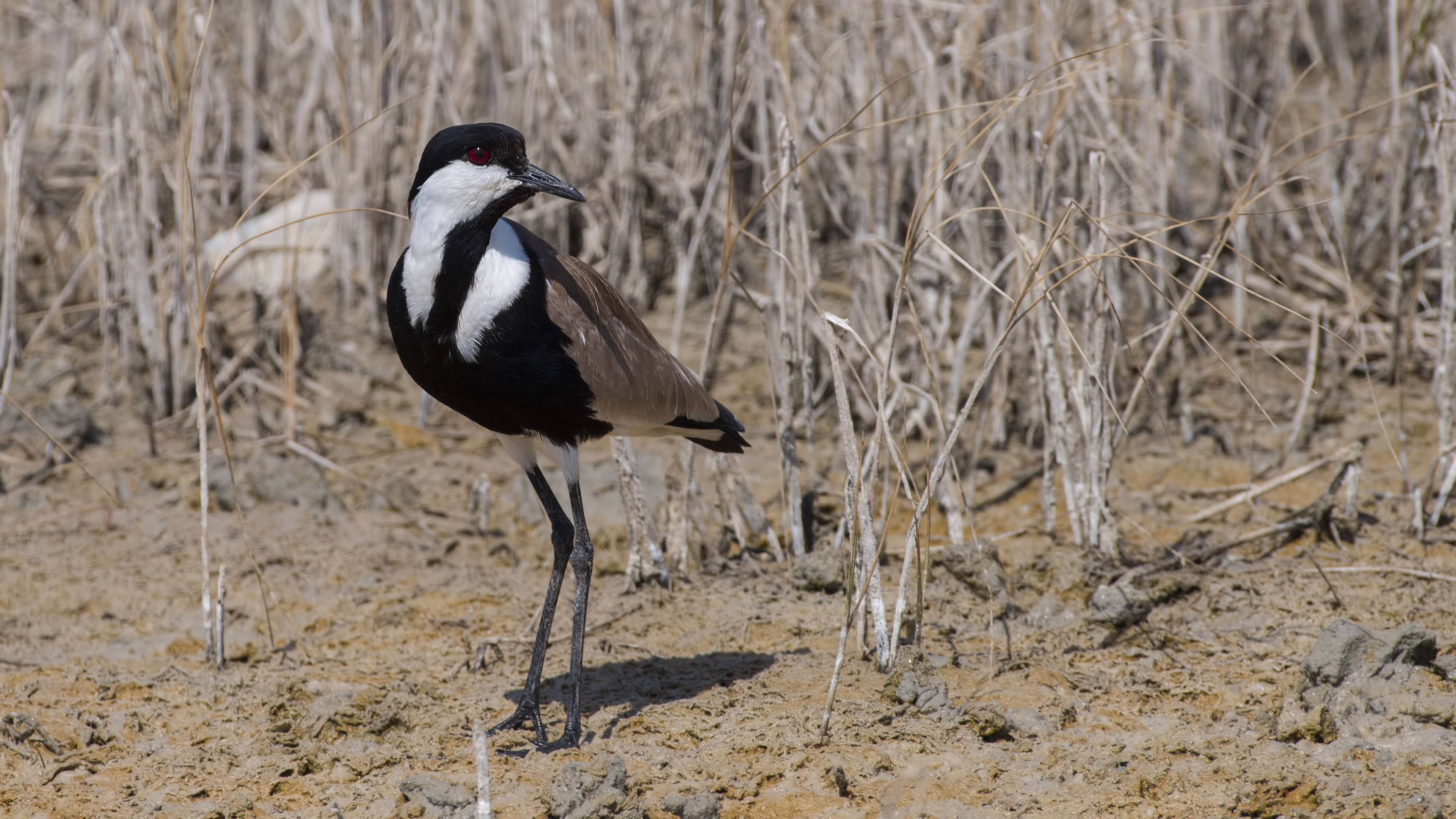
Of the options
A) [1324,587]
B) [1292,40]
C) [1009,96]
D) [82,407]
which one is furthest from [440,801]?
[1292,40]

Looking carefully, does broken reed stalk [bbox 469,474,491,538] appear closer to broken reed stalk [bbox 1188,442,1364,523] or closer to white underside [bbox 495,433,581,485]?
white underside [bbox 495,433,581,485]

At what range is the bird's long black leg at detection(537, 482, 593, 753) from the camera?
3152 mm

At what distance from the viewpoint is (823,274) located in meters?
6.12

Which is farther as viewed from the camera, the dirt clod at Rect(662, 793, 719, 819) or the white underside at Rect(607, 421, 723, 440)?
the white underside at Rect(607, 421, 723, 440)

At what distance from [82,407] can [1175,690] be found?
14.6 feet

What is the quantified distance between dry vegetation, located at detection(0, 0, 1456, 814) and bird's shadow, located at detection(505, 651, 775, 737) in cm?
18

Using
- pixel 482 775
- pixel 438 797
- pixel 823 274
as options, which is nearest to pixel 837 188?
pixel 823 274

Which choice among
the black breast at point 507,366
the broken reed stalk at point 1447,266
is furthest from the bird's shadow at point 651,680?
the broken reed stalk at point 1447,266

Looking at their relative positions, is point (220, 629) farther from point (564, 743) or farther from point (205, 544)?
point (564, 743)

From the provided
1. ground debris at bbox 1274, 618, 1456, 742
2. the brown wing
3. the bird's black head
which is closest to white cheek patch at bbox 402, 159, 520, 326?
the bird's black head

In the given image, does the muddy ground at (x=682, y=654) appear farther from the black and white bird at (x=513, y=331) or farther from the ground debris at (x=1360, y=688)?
the black and white bird at (x=513, y=331)

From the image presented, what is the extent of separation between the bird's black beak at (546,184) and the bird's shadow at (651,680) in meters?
1.37

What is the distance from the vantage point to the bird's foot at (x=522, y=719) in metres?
3.21

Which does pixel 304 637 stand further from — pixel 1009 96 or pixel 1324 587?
pixel 1324 587
